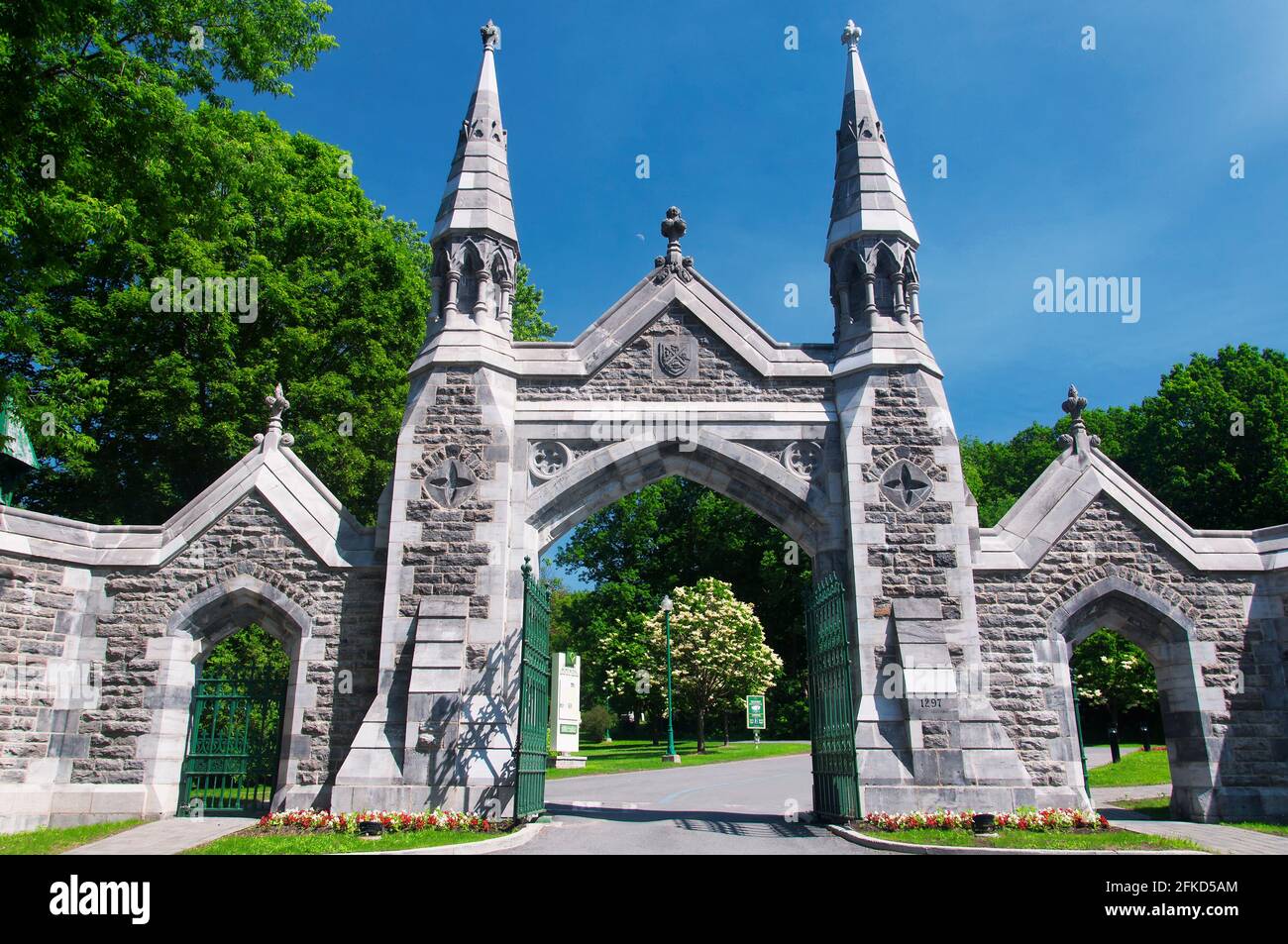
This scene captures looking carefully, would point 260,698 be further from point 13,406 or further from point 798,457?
point 798,457

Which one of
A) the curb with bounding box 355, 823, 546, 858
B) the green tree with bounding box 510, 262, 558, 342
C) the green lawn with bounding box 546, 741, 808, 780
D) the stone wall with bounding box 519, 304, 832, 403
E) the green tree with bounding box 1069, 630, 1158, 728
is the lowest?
the green lawn with bounding box 546, 741, 808, 780

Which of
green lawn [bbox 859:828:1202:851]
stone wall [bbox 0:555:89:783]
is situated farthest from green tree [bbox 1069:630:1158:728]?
stone wall [bbox 0:555:89:783]

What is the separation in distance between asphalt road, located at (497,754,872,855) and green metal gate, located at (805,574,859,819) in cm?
55

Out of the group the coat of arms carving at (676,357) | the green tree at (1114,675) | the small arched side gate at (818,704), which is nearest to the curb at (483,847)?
the small arched side gate at (818,704)

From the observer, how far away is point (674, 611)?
109 ft

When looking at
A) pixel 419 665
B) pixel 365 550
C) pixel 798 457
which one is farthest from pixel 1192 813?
pixel 365 550

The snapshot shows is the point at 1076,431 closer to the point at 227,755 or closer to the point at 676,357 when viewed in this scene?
the point at 676,357

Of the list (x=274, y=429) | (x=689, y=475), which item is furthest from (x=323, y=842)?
(x=689, y=475)

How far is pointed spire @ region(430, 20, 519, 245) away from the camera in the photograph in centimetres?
1322

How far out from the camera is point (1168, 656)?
12211 mm

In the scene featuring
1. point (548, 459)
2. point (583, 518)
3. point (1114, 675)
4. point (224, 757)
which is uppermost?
point (548, 459)

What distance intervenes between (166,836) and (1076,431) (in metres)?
12.7

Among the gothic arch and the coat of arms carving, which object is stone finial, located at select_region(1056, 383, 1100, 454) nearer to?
the gothic arch

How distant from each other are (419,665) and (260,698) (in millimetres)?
3045
